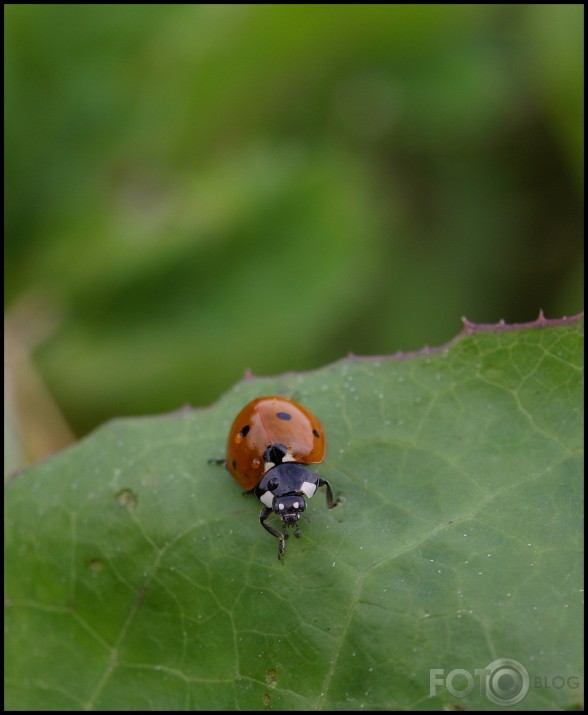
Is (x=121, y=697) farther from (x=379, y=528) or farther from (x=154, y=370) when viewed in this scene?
(x=154, y=370)

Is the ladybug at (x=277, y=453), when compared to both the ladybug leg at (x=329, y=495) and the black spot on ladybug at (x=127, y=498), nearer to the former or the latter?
the ladybug leg at (x=329, y=495)

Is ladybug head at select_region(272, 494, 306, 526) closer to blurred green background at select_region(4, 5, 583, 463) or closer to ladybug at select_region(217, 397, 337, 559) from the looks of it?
ladybug at select_region(217, 397, 337, 559)

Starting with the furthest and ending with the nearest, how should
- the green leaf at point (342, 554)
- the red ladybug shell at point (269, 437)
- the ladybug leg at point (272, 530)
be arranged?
the red ladybug shell at point (269, 437)
the ladybug leg at point (272, 530)
the green leaf at point (342, 554)

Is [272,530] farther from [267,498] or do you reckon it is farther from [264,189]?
[264,189]

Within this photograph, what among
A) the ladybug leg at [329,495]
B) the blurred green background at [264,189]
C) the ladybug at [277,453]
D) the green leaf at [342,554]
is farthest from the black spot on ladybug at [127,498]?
the blurred green background at [264,189]

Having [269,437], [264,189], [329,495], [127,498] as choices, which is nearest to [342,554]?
[329,495]

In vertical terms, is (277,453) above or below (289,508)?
above

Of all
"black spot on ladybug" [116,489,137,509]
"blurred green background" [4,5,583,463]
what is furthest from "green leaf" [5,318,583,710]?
"blurred green background" [4,5,583,463]
